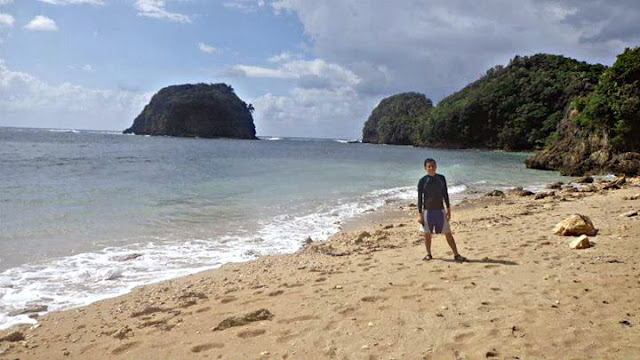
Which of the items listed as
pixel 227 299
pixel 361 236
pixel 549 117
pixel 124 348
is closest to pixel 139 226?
pixel 361 236

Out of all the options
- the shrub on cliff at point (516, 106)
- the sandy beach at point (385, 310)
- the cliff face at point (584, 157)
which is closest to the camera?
the sandy beach at point (385, 310)

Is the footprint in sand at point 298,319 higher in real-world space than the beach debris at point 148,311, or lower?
higher

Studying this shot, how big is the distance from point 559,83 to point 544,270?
301ft

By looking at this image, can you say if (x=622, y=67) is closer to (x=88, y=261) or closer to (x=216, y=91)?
(x=88, y=261)

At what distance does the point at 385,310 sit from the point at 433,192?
9.43 feet

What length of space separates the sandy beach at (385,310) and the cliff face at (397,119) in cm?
12553

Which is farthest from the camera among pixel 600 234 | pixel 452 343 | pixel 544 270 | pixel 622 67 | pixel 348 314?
pixel 622 67

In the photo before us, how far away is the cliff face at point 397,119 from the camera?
Result: 144 m

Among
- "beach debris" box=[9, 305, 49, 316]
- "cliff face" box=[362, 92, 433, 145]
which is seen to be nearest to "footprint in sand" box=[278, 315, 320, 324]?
"beach debris" box=[9, 305, 49, 316]

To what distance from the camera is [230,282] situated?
268 inches

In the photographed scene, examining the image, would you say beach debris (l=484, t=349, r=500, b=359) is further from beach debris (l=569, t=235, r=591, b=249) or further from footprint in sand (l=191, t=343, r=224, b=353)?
beach debris (l=569, t=235, r=591, b=249)

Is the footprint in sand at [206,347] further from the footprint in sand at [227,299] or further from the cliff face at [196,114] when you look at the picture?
the cliff face at [196,114]

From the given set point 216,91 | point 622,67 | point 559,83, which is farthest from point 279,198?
point 216,91

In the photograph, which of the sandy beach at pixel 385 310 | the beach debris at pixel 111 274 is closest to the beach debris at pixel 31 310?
the sandy beach at pixel 385 310
